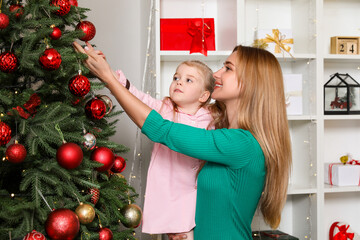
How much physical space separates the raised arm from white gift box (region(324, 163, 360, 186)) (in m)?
1.68

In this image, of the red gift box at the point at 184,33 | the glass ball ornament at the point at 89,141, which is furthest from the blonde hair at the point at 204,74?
the glass ball ornament at the point at 89,141

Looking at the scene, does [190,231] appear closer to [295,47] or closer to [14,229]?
[14,229]

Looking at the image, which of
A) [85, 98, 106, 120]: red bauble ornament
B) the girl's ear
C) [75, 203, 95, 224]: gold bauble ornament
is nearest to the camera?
[75, 203, 95, 224]: gold bauble ornament

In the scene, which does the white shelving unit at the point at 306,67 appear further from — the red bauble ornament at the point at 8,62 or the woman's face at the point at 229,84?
the red bauble ornament at the point at 8,62

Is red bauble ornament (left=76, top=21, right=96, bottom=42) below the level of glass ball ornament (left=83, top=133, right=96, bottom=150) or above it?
above

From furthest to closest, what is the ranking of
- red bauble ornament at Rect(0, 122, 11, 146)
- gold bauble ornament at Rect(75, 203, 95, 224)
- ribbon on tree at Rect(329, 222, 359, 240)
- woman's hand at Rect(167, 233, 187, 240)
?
ribbon on tree at Rect(329, 222, 359, 240)
woman's hand at Rect(167, 233, 187, 240)
gold bauble ornament at Rect(75, 203, 95, 224)
red bauble ornament at Rect(0, 122, 11, 146)

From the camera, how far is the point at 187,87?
1848 mm

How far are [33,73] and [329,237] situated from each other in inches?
93.7

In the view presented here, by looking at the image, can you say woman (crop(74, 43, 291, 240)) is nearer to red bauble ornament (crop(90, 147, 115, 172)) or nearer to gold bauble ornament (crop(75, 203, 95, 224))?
red bauble ornament (crop(90, 147, 115, 172))

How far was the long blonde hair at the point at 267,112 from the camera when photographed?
4.96 ft

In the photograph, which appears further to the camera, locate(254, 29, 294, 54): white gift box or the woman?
locate(254, 29, 294, 54): white gift box

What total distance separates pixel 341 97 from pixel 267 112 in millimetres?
1350

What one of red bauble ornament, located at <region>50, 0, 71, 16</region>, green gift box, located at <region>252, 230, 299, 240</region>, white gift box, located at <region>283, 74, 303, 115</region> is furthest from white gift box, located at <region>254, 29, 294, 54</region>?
red bauble ornament, located at <region>50, 0, 71, 16</region>

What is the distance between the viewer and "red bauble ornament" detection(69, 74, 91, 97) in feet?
4.00
